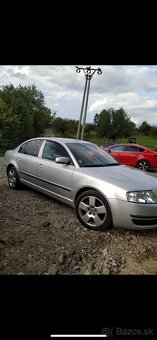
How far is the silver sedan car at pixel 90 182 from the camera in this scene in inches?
128

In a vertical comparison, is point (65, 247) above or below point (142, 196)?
below

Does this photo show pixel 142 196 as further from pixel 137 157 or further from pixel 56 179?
pixel 137 157

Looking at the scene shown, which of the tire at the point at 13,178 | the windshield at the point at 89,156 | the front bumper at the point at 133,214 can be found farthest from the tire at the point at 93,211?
the tire at the point at 13,178

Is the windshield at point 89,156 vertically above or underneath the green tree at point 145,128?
underneath

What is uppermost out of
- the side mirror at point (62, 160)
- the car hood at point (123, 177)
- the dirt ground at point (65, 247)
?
the side mirror at point (62, 160)

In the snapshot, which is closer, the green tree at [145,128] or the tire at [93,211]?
the tire at [93,211]

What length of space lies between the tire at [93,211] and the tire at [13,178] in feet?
7.33

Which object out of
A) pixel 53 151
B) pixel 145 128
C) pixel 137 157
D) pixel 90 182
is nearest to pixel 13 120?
pixel 137 157

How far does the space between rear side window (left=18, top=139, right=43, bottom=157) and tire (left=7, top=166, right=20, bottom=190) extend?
0.48 meters

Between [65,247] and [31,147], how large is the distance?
2.76 meters

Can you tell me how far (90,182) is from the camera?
3.63 m

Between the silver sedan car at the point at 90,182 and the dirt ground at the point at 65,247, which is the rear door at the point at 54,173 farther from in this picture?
the dirt ground at the point at 65,247
